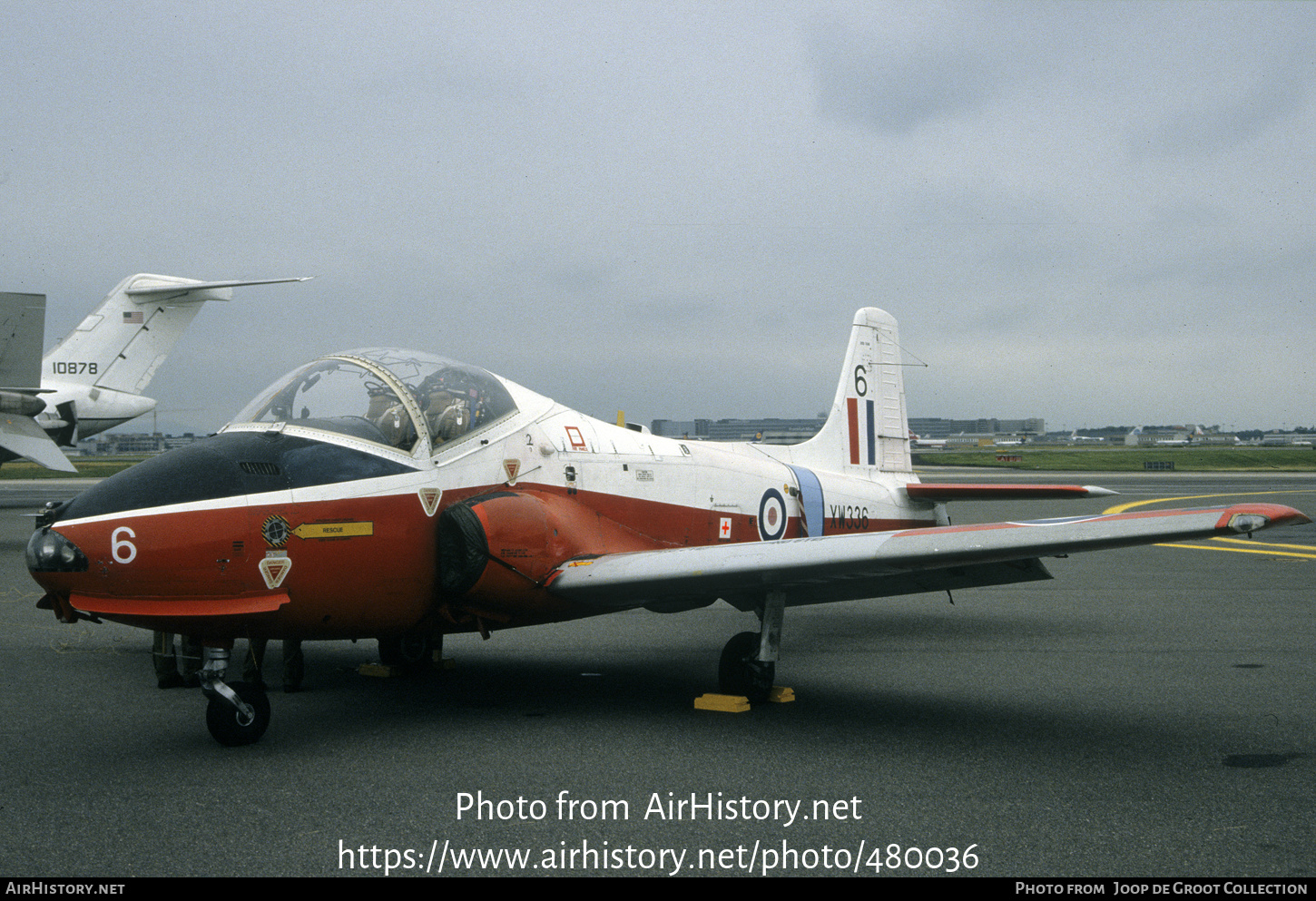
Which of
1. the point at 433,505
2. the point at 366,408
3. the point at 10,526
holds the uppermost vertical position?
the point at 366,408

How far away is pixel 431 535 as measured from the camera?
231 inches

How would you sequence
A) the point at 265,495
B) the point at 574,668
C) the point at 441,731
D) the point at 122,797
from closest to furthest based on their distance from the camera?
the point at 122,797 < the point at 265,495 < the point at 441,731 < the point at 574,668

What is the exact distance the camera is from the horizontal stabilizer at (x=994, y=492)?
9.30m

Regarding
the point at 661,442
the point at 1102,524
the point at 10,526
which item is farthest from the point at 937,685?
the point at 10,526

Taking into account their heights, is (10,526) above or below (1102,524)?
below

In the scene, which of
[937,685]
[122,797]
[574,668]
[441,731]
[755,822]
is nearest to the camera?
[755,822]

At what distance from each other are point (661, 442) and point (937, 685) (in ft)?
9.17

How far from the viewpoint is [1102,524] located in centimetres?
524

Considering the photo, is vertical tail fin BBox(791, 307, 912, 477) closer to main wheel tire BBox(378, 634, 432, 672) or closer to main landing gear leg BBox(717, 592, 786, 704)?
main landing gear leg BBox(717, 592, 786, 704)

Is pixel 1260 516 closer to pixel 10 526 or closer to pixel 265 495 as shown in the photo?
pixel 265 495

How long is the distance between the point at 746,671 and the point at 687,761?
145cm

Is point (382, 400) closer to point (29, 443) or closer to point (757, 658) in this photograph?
point (757, 658)

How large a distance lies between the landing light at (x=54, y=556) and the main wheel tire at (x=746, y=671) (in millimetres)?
3877

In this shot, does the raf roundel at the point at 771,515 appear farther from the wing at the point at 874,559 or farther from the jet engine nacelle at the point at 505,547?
the jet engine nacelle at the point at 505,547
